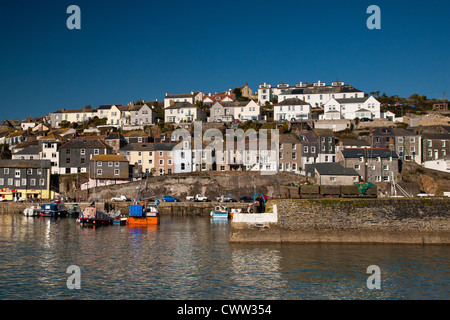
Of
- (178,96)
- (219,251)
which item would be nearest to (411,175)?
(219,251)

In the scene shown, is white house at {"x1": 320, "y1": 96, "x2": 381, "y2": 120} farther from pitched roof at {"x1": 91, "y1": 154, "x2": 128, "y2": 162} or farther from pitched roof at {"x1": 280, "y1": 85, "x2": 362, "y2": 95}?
pitched roof at {"x1": 91, "y1": 154, "x2": 128, "y2": 162}

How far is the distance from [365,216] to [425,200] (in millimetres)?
4558

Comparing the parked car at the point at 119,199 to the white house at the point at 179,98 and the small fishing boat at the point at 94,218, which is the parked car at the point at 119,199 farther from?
the white house at the point at 179,98

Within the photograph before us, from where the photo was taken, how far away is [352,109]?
8725cm

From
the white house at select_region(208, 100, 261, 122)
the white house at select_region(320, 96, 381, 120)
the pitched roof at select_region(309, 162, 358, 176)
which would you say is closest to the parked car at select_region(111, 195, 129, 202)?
the pitched roof at select_region(309, 162, 358, 176)

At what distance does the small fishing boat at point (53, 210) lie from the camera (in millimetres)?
56000

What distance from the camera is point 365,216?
30.8 meters

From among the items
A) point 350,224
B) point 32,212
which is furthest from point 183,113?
point 350,224

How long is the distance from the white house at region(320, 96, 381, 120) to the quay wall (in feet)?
183

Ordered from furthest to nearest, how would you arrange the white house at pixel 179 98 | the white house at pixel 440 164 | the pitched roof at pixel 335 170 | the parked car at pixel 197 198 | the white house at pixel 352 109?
1. the white house at pixel 179 98
2. the white house at pixel 352 109
3. the white house at pixel 440 164
4. the parked car at pixel 197 198
5. the pitched roof at pixel 335 170

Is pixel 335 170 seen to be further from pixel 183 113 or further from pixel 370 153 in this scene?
pixel 183 113

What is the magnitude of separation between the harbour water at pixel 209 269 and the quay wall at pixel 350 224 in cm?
75

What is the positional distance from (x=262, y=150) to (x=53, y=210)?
30518 millimetres

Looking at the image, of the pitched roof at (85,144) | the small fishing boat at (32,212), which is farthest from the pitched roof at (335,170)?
the small fishing boat at (32,212)
